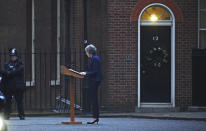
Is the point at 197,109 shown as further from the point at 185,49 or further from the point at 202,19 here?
the point at 202,19

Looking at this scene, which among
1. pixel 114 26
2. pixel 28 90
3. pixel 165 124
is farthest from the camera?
pixel 28 90

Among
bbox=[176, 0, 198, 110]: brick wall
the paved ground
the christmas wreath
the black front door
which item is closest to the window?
bbox=[176, 0, 198, 110]: brick wall

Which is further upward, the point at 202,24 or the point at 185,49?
the point at 202,24

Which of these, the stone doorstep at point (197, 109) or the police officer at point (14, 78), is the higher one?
the police officer at point (14, 78)

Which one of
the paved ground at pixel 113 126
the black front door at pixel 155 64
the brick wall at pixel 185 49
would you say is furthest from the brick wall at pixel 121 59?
the paved ground at pixel 113 126

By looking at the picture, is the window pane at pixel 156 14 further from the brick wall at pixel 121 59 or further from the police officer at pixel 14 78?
the police officer at pixel 14 78

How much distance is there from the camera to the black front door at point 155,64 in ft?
61.8

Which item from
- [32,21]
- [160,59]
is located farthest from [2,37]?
[160,59]

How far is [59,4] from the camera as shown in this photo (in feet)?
67.9

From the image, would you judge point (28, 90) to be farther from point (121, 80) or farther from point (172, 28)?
point (172, 28)

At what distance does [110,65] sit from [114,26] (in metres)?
1.18

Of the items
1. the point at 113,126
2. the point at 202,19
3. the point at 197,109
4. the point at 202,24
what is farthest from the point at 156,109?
the point at 113,126

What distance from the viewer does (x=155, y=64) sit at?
1894cm

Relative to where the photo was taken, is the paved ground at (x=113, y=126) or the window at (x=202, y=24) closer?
the paved ground at (x=113, y=126)
